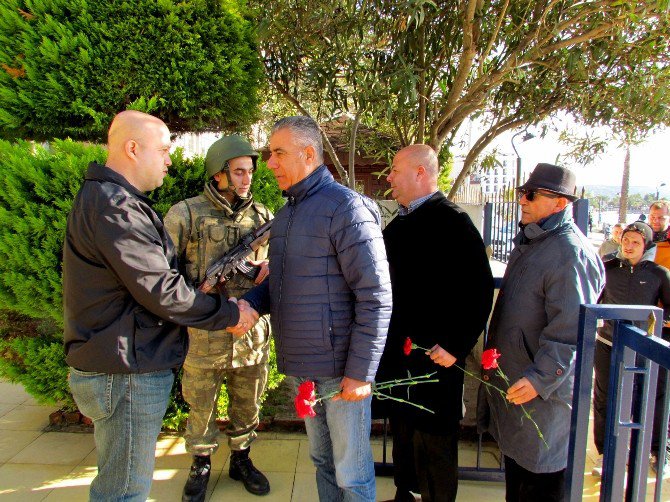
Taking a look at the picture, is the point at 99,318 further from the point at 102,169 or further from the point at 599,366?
the point at 599,366

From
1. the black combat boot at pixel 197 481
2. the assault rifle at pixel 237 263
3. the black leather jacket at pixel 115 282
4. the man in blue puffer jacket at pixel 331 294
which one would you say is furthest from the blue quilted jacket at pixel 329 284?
the black combat boot at pixel 197 481

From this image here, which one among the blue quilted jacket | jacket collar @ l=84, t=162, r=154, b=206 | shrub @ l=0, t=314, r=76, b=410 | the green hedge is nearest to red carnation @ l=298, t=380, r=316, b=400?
the blue quilted jacket

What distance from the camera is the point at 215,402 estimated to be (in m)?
3.02

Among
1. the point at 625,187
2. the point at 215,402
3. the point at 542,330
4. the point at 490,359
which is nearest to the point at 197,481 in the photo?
the point at 215,402

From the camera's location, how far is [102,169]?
1940 mm

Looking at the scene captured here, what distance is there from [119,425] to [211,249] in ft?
4.08

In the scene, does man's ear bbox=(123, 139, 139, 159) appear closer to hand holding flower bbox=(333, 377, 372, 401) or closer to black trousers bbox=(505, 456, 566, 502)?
hand holding flower bbox=(333, 377, 372, 401)

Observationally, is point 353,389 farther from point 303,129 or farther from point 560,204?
point 560,204

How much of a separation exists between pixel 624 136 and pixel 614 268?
11.4ft

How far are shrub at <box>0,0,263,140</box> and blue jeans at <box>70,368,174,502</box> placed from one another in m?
1.84

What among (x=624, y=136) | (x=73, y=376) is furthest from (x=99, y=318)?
(x=624, y=136)

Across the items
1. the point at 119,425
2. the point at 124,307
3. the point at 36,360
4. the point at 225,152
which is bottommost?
the point at 36,360

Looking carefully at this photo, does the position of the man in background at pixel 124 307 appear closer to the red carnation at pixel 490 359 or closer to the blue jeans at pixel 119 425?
the blue jeans at pixel 119 425

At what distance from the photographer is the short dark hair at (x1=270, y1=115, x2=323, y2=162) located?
2.22 metres
